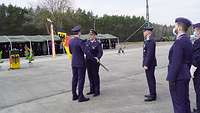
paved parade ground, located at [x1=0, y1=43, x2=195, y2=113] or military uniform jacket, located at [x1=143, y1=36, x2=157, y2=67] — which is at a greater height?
military uniform jacket, located at [x1=143, y1=36, x2=157, y2=67]

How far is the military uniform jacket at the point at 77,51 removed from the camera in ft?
28.6

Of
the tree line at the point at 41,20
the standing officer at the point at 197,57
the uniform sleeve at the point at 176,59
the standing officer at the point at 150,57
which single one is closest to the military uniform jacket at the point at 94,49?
the standing officer at the point at 150,57

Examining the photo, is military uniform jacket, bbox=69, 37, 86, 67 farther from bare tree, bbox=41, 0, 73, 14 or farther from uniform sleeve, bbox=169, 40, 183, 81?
bare tree, bbox=41, 0, 73, 14

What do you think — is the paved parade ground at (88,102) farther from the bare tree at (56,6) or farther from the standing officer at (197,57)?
the bare tree at (56,6)

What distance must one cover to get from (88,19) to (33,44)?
109 feet

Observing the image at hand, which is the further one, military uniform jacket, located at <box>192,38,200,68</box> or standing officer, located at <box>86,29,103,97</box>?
standing officer, located at <box>86,29,103,97</box>

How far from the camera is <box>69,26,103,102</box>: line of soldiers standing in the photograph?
28.6 ft

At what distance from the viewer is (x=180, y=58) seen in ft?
18.3

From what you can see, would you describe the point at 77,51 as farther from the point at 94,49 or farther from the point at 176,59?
the point at 176,59

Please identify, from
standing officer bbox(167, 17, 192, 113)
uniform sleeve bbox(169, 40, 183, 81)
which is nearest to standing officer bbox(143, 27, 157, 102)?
standing officer bbox(167, 17, 192, 113)

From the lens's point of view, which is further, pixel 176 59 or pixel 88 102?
pixel 88 102

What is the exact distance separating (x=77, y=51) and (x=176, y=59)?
367cm

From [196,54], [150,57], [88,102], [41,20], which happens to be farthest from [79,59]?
[41,20]

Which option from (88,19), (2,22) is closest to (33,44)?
(2,22)
